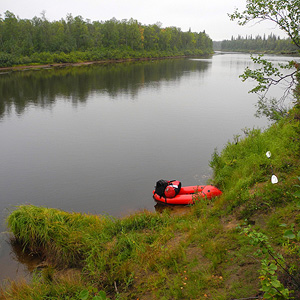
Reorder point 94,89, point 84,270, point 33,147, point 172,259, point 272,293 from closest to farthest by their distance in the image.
Result: 1. point 272,293
2. point 172,259
3. point 84,270
4. point 33,147
5. point 94,89

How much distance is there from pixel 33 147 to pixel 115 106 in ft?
34.4

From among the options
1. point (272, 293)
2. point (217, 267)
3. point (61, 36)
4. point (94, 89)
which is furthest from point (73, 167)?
point (61, 36)

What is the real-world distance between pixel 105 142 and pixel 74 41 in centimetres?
6655

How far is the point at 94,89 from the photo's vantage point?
33281 millimetres

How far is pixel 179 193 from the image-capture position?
33.1ft

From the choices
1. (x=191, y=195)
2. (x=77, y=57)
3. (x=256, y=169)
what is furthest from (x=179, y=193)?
(x=77, y=57)

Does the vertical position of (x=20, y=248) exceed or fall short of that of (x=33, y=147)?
it falls short

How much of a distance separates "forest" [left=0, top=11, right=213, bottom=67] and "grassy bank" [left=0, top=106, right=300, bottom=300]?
5270 cm

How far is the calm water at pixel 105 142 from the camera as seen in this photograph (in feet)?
36.3

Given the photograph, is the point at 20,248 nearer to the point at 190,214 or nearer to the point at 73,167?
the point at 190,214

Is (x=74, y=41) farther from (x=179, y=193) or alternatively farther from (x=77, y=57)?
(x=179, y=193)

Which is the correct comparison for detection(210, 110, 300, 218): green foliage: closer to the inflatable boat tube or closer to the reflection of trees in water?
the inflatable boat tube

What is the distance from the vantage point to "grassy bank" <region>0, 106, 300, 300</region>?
179 inches

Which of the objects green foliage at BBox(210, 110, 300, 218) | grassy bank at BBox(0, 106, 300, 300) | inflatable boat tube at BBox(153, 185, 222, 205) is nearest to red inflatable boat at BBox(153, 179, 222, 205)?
inflatable boat tube at BBox(153, 185, 222, 205)
